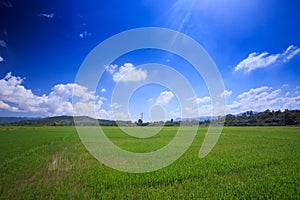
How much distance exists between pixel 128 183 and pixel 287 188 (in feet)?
16.9

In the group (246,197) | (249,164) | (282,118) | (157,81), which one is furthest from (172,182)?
(282,118)

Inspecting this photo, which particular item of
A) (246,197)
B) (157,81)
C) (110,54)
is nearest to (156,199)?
(246,197)

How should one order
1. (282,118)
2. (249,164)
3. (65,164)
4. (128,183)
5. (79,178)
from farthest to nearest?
(282,118)
(65,164)
(249,164)
(79,178)
(128,183)

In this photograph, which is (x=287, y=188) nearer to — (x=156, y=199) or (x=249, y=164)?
(x=249, y=164)

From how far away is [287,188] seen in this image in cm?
559

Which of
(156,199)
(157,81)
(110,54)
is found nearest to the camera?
(156,199)

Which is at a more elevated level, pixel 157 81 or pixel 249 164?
pixel 157 81

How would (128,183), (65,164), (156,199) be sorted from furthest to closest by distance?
(65,164) → (128,183) → (156,199)

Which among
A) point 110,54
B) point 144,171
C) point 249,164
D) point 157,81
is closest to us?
point 144,171

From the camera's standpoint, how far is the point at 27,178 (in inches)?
281

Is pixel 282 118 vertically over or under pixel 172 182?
over

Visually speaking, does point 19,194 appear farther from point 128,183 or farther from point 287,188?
point 287,188

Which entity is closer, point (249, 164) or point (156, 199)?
point (156, 199)

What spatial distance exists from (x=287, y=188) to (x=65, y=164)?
9790mm
